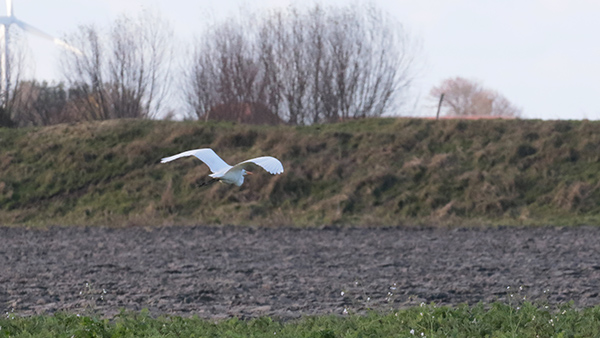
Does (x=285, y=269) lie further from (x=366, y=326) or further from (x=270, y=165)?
(x=270, y=165)

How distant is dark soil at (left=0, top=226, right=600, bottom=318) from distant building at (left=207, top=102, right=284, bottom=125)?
2006cm

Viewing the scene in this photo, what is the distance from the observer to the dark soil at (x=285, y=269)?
10.6 metres

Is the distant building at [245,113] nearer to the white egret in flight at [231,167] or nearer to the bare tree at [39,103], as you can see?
the bare tree at [39,103]

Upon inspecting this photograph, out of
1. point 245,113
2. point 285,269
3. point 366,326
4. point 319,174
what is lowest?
point 285,269

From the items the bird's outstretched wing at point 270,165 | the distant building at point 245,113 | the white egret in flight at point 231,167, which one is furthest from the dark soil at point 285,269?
the distant building at point 245,113

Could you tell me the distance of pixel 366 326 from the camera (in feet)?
24.7

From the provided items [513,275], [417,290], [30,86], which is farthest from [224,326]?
[30,86]

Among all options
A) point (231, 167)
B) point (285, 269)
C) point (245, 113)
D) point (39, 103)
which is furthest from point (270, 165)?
point (39, 103)

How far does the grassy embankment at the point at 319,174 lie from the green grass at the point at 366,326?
1405 centimetres

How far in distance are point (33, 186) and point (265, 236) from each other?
11330 mm

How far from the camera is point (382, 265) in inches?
565

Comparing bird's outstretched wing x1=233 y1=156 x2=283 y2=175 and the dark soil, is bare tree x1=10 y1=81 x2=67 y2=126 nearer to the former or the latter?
the dark soil

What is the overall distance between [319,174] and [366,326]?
19574mm

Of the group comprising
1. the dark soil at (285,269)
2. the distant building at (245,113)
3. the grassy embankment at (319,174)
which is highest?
the distant building at (245,113)
